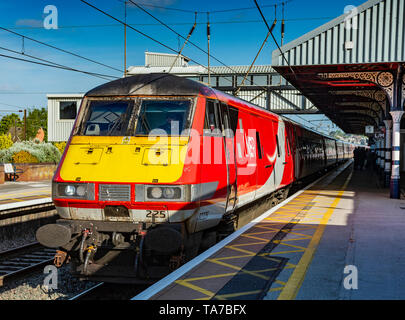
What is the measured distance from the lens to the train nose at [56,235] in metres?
A: 6.88

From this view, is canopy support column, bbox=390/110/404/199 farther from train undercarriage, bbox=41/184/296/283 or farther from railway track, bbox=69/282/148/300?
railway track, bbox=69/282/148/300

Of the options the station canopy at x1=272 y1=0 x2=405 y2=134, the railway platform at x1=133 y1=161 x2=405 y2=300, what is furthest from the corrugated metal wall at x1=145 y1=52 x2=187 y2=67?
the railway platform at x1=133 y1=161 x2=405 y2=300

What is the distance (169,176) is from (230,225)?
2860mm

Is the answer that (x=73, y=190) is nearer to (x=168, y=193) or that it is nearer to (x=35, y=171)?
(x=168, y=193)

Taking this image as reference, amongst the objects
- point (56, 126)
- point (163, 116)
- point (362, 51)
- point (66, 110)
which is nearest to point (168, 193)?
point (163, 116)

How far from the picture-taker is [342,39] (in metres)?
14.5

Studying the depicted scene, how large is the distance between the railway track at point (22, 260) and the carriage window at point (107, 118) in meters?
3.19

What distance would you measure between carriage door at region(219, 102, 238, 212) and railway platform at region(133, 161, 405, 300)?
0.74m

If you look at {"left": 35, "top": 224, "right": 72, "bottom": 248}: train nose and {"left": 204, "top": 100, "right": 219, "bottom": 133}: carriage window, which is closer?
{"left": 35, "top": 224, "right": 72, "bottom": 248}: train nose

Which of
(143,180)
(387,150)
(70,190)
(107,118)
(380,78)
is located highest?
(380,78)

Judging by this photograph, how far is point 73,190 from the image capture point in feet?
23.7

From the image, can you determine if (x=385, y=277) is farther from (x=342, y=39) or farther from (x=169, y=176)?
(x=342, y=39)

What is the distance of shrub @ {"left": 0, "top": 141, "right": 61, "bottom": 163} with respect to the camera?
2766 centimetres

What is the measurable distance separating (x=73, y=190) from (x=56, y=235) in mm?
733
